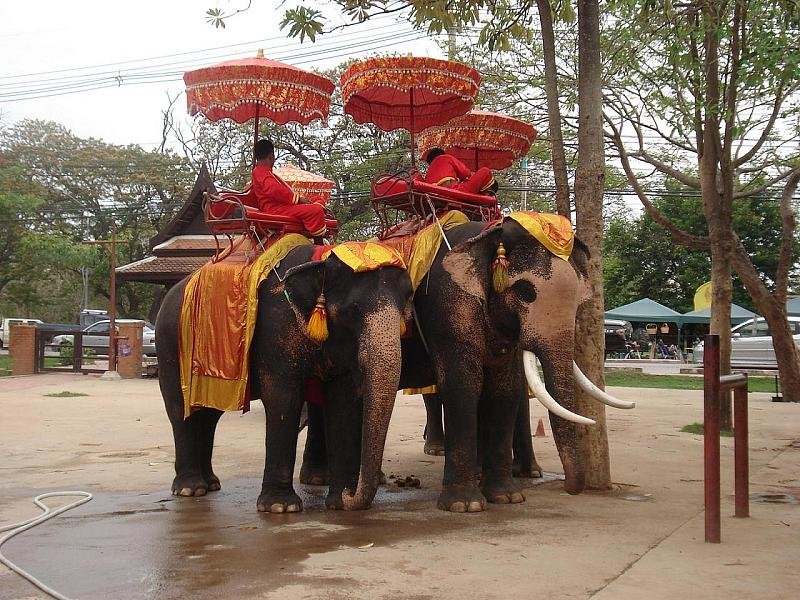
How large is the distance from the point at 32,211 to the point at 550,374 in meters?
29.2

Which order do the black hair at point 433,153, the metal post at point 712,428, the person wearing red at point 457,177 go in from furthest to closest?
the black hair at point 433,153, the person wearing red at point 457,177, the metal post at point 712,428

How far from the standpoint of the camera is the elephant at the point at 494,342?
237 inches

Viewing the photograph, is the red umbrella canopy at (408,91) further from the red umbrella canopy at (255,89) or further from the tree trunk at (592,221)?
the tree trunk at (592,221)

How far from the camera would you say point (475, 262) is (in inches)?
253

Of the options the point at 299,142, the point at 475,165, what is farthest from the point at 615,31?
the point at 299,142

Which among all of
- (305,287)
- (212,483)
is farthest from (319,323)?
(212,483)

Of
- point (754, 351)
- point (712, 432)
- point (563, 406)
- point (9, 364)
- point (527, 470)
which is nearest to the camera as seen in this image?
point (712, 432)

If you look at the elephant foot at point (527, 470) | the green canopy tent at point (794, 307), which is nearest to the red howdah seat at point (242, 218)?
the elephant foot at point (527, 470)

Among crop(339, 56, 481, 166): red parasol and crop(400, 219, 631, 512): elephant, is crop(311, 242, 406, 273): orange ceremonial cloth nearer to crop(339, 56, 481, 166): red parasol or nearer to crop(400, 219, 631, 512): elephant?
crop(400, 219, 631, 512): elephant

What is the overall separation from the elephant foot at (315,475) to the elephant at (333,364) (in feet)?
4.00

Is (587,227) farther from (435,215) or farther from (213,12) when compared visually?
Result: (213,12)

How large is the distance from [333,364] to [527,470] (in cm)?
258

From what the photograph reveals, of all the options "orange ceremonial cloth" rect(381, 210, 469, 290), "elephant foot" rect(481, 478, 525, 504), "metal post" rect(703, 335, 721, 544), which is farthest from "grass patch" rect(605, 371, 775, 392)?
"metal post" rect(703, 335, 721, 544)

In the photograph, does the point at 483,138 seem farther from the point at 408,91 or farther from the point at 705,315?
the point at 705,315
